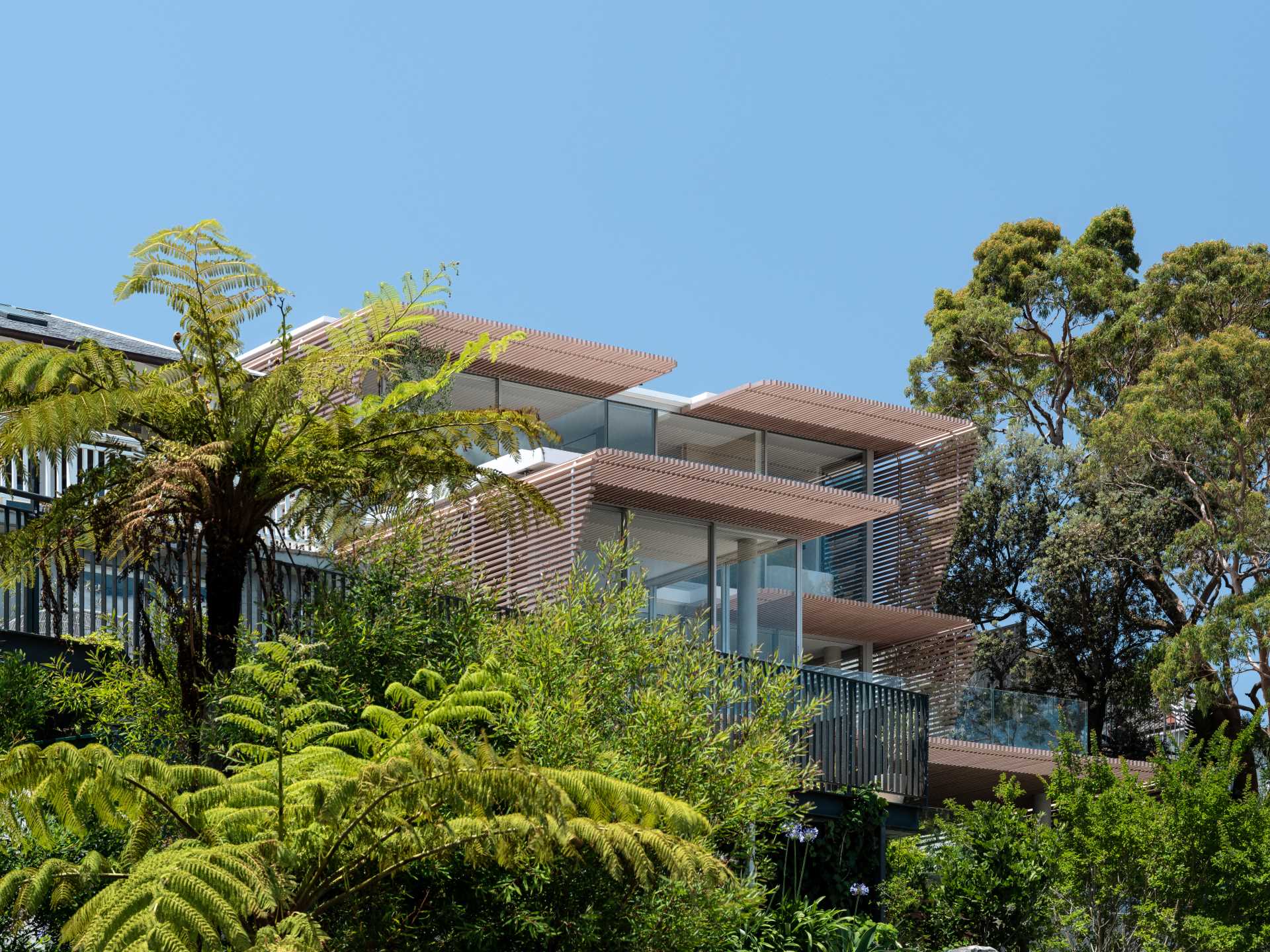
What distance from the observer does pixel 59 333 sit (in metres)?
22.6

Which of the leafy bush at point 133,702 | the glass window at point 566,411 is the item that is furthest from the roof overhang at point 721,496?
the leafy bush at point 133,702

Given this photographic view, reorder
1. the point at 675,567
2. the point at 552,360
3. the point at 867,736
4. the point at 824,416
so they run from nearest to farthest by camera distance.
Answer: the point at 867,736 → the point at 675,567 → the point at 552,360 → the point at 824,416

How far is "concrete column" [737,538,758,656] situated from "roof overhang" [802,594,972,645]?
7073 mm

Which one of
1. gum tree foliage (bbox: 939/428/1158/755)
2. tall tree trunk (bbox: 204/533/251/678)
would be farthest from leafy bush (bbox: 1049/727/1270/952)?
gum tree foliage (bbox: 939/428/1158/755)

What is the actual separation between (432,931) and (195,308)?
5485mm

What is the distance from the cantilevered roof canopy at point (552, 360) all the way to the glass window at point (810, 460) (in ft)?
13.9

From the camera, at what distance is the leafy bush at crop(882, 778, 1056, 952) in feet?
67.1

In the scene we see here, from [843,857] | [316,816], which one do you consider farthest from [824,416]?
[316,816]

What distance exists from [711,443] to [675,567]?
332 inches

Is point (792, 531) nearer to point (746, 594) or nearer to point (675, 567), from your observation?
point (746, 594)

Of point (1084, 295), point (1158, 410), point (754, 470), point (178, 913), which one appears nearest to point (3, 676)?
point (178, 913)

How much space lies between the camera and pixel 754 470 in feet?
117

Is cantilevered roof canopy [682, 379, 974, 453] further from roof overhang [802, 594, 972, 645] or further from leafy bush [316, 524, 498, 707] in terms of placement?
leafy bush [316, 524, 498, 707]

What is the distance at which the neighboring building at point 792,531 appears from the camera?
24844 mm
